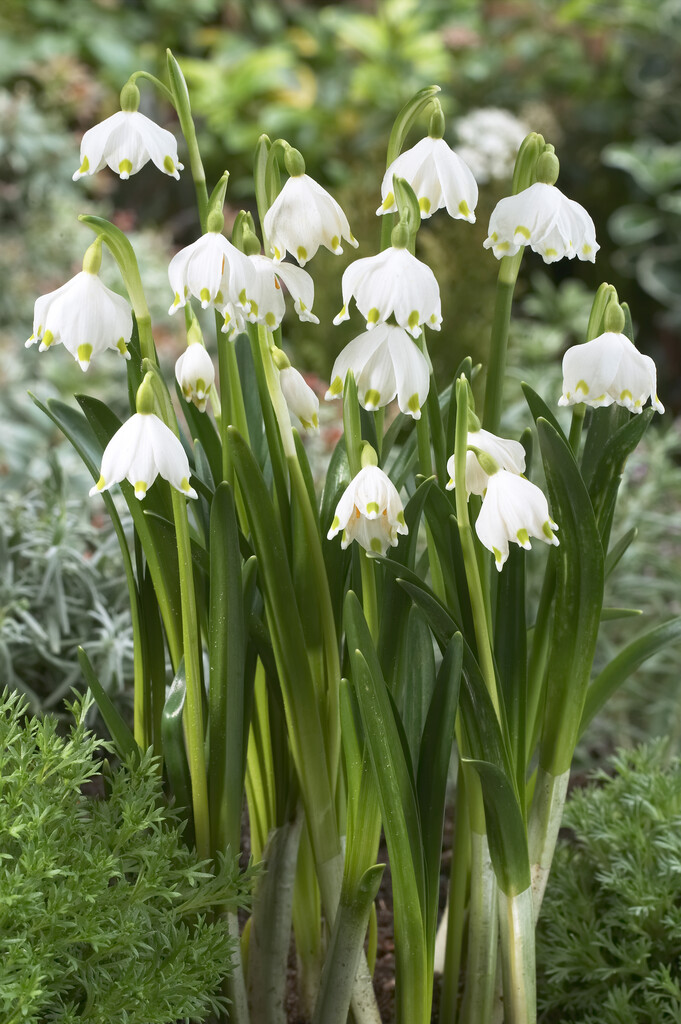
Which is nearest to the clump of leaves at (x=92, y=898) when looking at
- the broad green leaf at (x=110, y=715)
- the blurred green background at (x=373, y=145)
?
the broad green leaf at (x=110, y=715)

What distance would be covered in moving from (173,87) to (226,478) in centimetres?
34

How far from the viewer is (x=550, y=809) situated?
3.30 ft

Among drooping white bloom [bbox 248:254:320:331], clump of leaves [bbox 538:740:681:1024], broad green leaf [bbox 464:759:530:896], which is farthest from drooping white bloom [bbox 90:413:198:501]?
clump of leaves [bbox 538:740:681:1024]

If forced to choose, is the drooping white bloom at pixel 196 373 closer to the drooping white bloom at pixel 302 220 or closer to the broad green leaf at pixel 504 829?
the drooping white bloom at pixel 302 220

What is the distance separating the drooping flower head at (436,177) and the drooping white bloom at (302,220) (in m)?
0.04

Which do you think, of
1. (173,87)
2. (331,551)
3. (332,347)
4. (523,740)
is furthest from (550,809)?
(332,347)

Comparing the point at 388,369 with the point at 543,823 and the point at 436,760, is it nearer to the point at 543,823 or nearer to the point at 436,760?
the point at 436,760

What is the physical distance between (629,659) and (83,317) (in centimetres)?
60

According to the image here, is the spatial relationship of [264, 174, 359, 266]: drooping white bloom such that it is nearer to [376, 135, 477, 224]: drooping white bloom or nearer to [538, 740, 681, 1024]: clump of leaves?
[376, 135, 477, 224]: drooping white bloom

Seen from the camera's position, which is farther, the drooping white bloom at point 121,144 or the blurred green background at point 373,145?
the blurred green background at point 373,145

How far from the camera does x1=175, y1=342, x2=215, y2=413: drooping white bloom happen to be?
83 centimetres

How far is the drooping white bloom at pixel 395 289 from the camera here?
2.42 feet

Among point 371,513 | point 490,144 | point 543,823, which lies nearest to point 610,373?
point 371,513

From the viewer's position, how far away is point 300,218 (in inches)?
31.1
